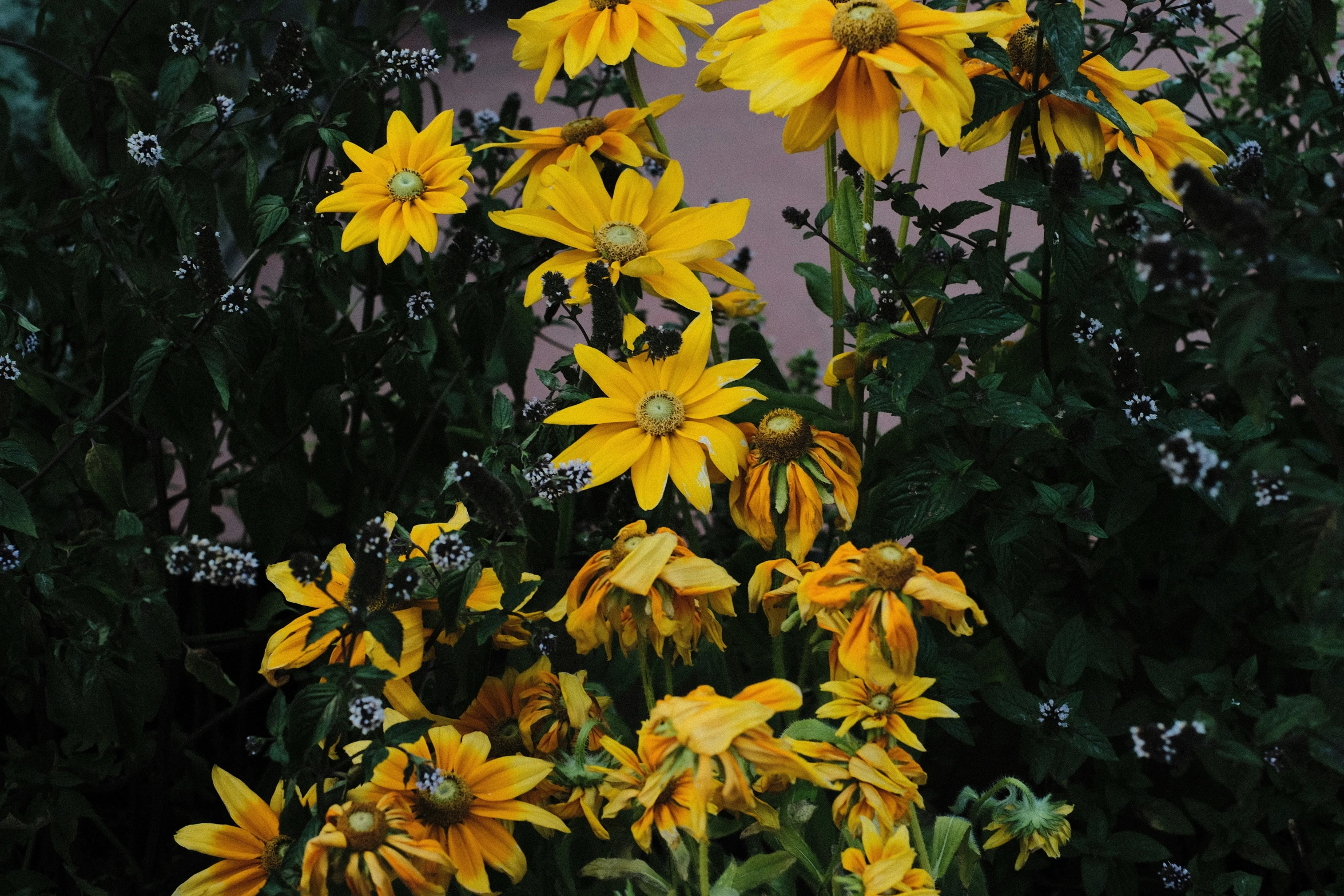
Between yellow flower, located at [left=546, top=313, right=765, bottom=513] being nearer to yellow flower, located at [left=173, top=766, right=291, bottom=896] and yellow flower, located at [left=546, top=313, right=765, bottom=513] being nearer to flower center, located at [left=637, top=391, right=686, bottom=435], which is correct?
flower center, located at [left=637, top=391, right=686, bottom=435]

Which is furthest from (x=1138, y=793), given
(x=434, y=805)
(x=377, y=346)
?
(x=377, y=346)

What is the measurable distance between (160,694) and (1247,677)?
29.1 inches

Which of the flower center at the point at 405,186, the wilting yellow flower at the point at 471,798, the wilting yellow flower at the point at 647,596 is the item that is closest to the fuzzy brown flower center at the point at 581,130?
the flower center at the point at 405,186

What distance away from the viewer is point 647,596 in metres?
0.58

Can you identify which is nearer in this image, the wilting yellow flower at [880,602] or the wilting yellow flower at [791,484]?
the wilting yellow flower at [880,602]

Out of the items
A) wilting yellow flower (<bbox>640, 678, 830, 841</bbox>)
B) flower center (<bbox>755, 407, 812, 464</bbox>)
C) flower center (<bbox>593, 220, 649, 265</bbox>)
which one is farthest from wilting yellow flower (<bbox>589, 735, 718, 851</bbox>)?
flower center (<bbox>593, 220, 649, 265</bbox>)

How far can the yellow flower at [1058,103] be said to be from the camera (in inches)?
29.0

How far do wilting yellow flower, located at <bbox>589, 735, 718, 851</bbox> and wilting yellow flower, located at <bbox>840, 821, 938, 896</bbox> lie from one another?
0.25 ft

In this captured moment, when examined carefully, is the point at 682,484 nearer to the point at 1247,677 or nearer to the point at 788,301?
the point at 1247,677

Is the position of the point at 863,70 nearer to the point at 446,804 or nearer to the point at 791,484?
the point at 791,484

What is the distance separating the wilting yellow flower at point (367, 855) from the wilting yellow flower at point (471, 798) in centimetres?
4

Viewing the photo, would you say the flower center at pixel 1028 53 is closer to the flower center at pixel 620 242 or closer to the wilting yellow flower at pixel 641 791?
the flower center at pixel 620 242

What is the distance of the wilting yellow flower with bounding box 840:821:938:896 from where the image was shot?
0.52m

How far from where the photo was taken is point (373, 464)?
3.79 ft
